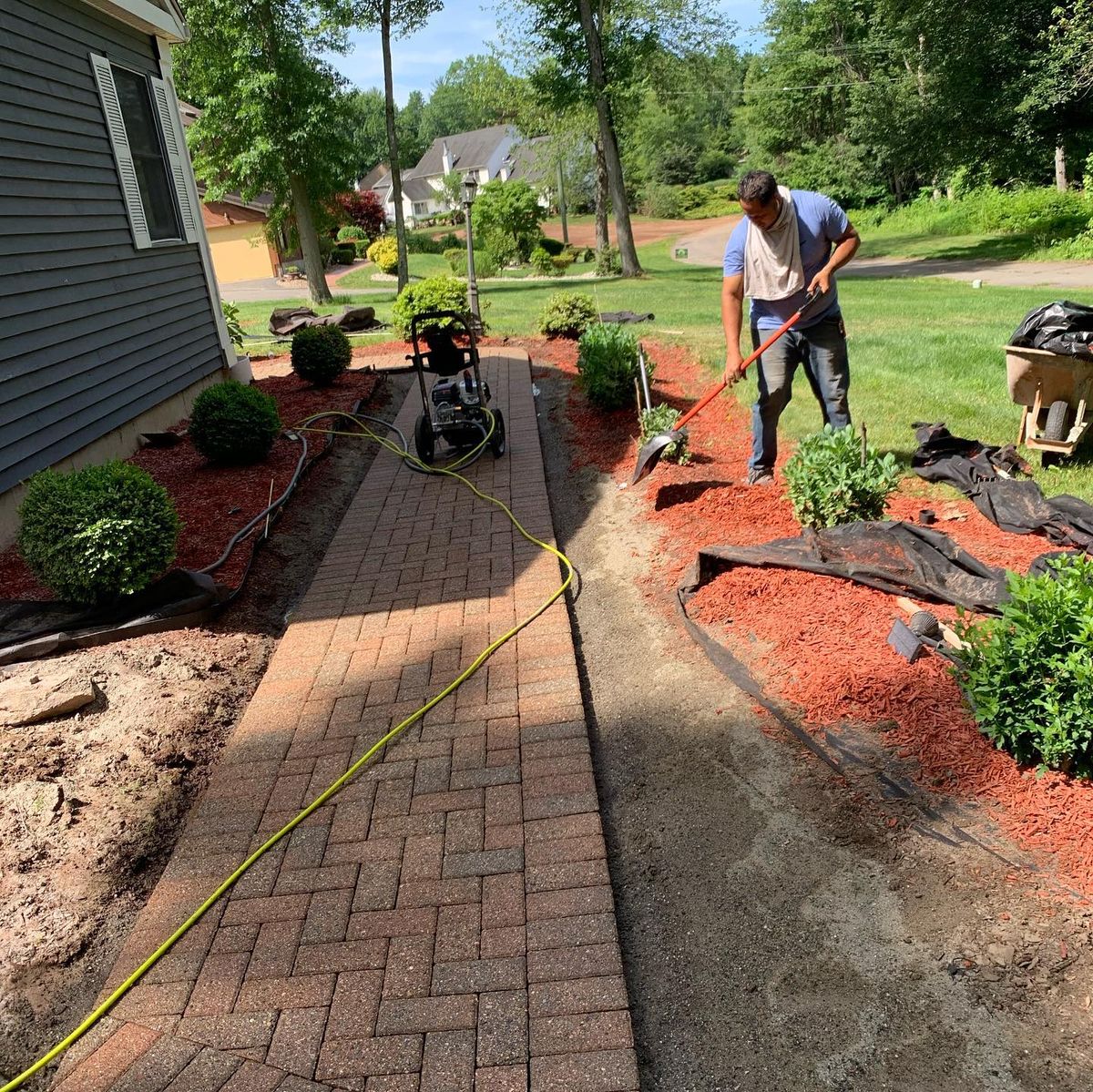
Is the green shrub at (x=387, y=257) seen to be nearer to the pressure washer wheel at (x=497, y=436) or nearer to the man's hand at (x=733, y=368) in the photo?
the pressure washer wheel at (x=497, y=436)

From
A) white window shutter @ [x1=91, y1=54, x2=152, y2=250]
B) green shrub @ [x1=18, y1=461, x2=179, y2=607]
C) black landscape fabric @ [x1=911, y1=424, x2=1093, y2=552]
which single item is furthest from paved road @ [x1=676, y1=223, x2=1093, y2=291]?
green shrub @ [x1=18, y1=461, x2=179, y2=607]

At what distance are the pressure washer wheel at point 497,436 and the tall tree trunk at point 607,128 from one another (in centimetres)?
1950

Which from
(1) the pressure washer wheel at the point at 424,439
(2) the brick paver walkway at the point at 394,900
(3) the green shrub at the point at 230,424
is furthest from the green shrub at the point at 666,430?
(3) the green shrub at the point at 230,424

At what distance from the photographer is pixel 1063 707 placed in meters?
2.53

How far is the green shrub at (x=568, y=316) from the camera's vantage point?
1296 centimetres

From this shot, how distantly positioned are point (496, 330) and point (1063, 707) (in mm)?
12779

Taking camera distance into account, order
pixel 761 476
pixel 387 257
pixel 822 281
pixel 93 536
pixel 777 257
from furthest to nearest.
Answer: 1. pixel 387 257
2. pixel 761 476
3. pixel 777 257
4. pixel 822 281
5. pixel 93 536

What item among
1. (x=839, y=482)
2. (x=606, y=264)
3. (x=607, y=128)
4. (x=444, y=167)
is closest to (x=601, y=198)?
(x=606, y=264)

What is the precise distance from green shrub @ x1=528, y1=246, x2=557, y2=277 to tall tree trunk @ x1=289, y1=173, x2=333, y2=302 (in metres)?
10.0

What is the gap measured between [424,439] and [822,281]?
3.51 meters

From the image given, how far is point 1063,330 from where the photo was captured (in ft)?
16.1

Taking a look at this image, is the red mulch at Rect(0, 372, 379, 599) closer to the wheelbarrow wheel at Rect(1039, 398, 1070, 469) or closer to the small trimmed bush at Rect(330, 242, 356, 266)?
the wheelbarrow wheel at Rect(1039, 398, 1070, 469)

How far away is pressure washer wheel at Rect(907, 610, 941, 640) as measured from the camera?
3.35 meters

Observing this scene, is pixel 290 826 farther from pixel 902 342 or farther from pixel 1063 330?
pixel 902 342
